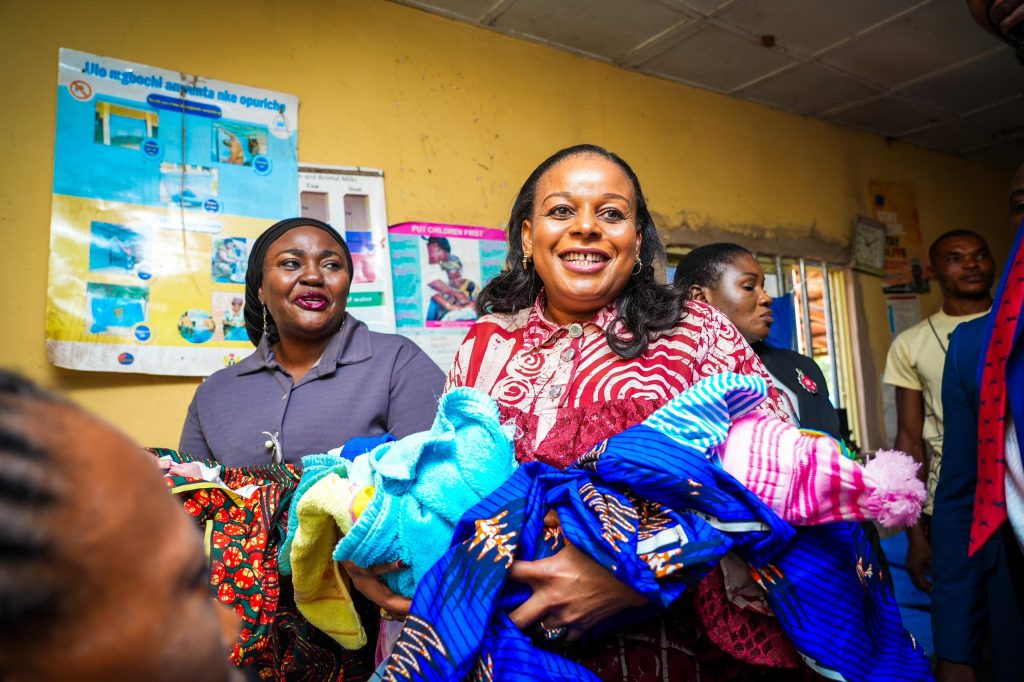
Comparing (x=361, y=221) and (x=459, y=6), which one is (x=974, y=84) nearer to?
(x=459, y=6)

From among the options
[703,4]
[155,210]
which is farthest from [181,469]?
[703,4]

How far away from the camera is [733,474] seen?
109 cm

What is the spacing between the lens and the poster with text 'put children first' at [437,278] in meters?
3.46

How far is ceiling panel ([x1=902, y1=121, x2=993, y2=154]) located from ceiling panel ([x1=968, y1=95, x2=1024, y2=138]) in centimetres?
11

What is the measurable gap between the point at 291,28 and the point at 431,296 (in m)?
1.46

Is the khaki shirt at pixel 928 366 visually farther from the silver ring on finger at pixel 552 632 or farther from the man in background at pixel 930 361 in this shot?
the silver ring on finger at pixel 552 632

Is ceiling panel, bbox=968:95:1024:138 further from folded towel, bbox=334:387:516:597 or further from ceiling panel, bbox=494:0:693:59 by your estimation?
folded towel, bbox=334:387:516:597

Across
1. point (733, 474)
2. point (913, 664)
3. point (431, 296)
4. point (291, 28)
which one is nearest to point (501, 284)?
point (733, 474)

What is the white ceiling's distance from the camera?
3.82 meters

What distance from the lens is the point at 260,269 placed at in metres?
2.45

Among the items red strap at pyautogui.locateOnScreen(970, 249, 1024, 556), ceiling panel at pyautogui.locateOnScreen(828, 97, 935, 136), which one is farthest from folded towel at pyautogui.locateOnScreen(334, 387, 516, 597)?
ceiling panel at pyautogui.locateOnScreen(828, 97, 935, 136)

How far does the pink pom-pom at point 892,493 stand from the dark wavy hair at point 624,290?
0.52 m

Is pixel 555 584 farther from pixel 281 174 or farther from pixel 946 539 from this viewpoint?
pixel 281 174

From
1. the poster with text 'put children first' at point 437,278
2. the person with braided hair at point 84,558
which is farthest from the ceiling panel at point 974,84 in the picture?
the person with braided hair at point 84,558
